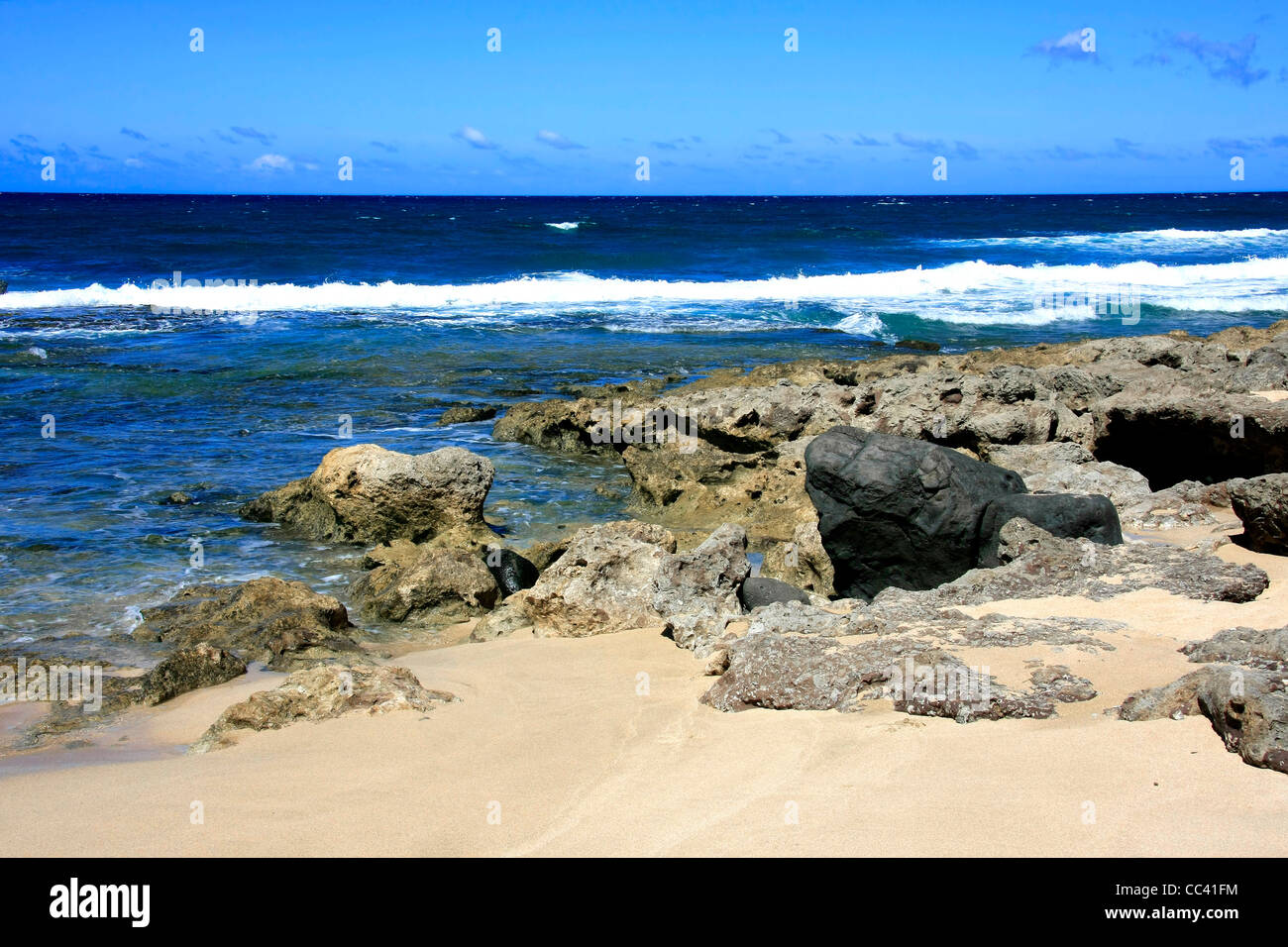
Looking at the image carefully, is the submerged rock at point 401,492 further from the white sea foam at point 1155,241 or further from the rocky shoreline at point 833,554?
the white sea foam at point 1155,241

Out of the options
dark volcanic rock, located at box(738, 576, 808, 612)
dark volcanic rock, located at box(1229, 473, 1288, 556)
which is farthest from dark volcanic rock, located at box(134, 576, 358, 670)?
dark volcanic rock, located at box(1229, 473, 1288, 556)

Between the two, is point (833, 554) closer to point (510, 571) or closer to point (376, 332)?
point (510, 571)

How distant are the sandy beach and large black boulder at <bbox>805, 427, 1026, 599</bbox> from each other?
1319 mm

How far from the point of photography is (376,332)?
20.9m

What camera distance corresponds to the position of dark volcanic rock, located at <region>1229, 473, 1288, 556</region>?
5.07 meters

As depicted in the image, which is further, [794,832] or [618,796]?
[618,796]

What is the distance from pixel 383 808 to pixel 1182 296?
2902 cm

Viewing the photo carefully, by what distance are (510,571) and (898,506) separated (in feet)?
9.02

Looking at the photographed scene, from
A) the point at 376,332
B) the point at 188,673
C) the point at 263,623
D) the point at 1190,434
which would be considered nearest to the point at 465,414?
the point at 263,623

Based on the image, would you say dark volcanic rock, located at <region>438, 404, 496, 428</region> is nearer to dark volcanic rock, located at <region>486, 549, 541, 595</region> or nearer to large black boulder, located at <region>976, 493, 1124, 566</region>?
dark volcanic rock, located at <region>486, 549, 541, 595</region>

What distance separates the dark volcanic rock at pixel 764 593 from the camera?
18.1ft

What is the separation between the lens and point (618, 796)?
3174mm
